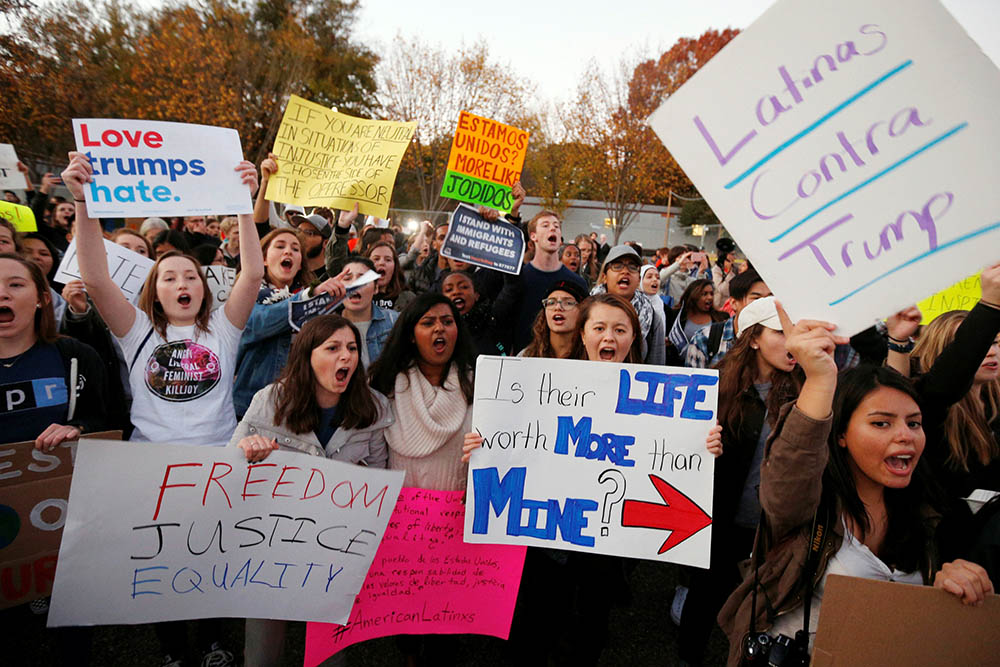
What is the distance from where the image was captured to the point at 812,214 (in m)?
1.56

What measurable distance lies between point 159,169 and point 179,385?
1204mm

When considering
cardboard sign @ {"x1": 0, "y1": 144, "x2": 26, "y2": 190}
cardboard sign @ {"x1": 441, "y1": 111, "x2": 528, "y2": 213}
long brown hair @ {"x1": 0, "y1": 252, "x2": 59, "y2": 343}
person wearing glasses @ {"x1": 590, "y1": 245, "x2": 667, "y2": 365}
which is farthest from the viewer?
cardboard sign @ {"x1": 0, "y1": 144, "x2": 26, "y2": 190}

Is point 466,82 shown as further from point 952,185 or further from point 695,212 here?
point 952,185

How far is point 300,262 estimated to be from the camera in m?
4.23

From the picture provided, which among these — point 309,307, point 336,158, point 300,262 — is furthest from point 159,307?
point 336,158

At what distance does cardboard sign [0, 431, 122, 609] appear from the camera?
2285 mm

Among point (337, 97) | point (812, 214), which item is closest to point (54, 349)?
point (812, 214)

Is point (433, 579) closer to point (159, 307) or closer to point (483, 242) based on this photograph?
point (159, 307)

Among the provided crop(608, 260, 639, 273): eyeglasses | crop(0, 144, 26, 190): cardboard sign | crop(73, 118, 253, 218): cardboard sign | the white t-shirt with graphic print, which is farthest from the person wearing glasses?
crop(0, 144, 26, 190): cardboard sign

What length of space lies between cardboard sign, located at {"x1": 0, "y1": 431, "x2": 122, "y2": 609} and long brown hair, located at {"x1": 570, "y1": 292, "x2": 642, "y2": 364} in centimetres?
217

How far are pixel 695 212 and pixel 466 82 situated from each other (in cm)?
1825

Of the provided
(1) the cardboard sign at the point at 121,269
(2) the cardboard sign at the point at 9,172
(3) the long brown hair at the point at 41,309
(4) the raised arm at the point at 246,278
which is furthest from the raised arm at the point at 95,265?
(2) the cardboard sign at the point at 9,172

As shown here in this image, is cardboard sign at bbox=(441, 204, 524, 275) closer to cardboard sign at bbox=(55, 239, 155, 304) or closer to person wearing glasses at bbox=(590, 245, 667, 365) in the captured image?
person wearing glasses at bbox=(590, 245, 667, 365)

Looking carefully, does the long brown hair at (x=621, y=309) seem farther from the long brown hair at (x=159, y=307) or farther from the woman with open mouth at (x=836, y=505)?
the long brown hair at (x=159, y=307)
